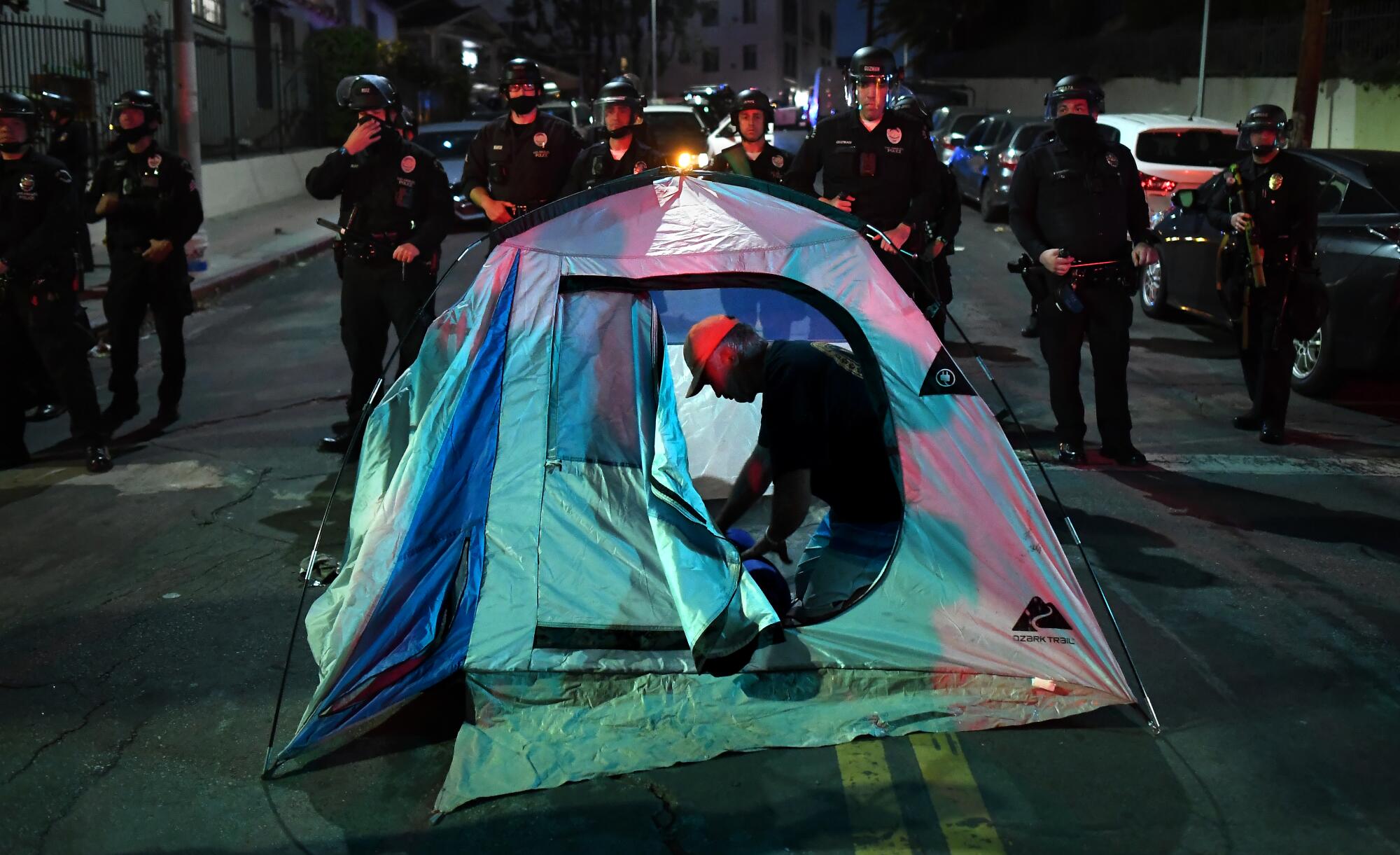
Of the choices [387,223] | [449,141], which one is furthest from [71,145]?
[449,141]

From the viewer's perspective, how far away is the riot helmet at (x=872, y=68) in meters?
7.68

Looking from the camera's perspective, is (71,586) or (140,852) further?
(71,586)

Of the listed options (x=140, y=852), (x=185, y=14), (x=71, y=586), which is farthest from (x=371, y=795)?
(x=185, y=14)

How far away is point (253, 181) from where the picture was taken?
2184cm

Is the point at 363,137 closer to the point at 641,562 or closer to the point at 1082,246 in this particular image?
the point at 641,562

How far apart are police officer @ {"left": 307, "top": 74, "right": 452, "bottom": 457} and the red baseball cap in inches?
130

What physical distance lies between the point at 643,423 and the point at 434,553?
0.79 m

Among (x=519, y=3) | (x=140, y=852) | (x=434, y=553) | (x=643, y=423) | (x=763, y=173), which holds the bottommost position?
(x=140, y=852)

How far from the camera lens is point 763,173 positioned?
857cm

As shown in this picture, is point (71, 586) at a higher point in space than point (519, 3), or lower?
lower

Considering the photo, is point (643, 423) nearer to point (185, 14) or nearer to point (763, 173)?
point (763, 173)

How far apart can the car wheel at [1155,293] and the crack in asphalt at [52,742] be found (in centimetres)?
906

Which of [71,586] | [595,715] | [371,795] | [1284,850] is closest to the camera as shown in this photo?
[1284,850]

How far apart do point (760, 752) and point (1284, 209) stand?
5.07 metres
